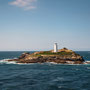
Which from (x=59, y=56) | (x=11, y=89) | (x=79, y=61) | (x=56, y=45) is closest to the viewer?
(x=11, y=89)

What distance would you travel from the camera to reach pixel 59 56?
368ft

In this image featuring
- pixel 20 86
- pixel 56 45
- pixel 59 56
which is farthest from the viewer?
pixel 56 45

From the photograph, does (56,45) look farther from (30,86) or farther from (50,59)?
(30,86)

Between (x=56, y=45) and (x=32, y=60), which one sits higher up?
(x=56, y=45)

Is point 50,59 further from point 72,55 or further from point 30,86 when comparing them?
point 30,86

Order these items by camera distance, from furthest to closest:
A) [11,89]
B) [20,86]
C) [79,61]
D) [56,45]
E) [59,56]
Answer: [56,45] < [59,56] < [79,61] < [20,86] < [11,89]

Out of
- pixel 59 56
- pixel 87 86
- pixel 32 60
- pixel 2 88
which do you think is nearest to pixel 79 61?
pixel 59 56

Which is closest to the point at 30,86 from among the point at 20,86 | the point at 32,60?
the point at 20,86

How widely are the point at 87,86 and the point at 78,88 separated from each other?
4476 millimetres

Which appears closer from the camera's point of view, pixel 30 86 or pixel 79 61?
pixel 30 86

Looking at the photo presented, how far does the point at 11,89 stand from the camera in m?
41.6

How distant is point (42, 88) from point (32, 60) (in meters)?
70.2

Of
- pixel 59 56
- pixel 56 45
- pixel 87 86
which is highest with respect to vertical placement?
pixel 56 45

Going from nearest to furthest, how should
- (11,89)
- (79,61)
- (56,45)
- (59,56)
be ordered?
(11,89) < (79,61) < (59,56) < (56,45)
